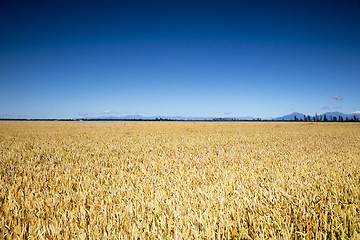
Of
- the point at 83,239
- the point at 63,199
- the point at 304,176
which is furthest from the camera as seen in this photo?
the point at 304,176

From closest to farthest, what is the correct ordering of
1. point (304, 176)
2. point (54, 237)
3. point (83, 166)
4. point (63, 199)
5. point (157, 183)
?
point (54, 237) < point (63, 199) < point (157, 183) < point (304, 176) < point (83, 166)

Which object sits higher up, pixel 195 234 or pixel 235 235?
pixel 195 234

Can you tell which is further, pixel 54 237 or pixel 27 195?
pixel 27 195

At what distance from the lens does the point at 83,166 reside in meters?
5.48

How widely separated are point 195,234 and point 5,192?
3638 mm

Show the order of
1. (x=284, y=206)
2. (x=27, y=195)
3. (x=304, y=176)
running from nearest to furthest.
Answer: (x=284, y=206) → (x=27, y=195) → (x=304, y=176)

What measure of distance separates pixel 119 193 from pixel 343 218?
3.11 m

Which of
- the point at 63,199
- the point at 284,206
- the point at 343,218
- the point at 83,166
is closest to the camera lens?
the point at 343,218

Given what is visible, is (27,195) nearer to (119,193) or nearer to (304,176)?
(119,193)

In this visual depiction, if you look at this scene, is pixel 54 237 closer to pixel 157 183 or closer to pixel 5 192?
pixel 157 183

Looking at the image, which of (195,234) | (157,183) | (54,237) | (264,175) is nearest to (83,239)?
(54,237)

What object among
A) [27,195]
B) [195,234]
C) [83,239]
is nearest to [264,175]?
[195,234]

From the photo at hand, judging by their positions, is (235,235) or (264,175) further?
(264,175)

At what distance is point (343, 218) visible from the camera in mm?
2262
